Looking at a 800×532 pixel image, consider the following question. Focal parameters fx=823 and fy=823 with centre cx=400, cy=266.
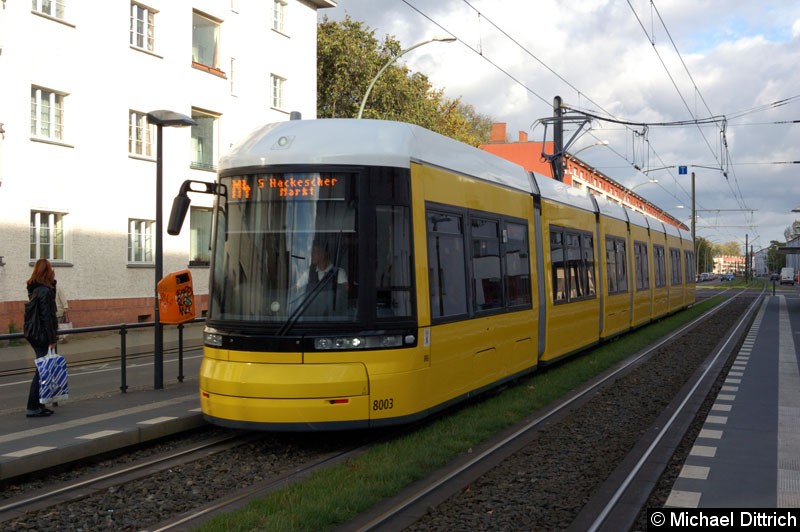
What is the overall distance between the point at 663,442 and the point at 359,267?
3.58 m

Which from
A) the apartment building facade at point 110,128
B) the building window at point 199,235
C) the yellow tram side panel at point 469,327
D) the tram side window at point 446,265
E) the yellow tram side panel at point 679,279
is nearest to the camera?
the yellow tram side panel at point 469,327

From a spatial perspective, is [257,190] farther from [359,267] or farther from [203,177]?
[203,177]

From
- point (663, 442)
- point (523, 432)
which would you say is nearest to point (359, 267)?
point (523, 432)

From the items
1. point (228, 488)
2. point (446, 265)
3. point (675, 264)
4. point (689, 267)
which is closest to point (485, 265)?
point (446, 265)

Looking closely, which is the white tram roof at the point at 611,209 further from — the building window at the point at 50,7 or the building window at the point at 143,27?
the building window at the point at 50,7

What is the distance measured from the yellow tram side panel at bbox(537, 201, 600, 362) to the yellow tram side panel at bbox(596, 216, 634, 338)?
0.72m

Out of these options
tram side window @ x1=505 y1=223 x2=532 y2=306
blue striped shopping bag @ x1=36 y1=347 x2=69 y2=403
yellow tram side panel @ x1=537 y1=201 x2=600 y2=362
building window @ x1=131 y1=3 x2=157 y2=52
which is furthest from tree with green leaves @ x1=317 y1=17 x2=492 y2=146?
blue striped shopping bag @ x1=36 y1=347 x2=69 y2=403

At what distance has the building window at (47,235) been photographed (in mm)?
→ 21234

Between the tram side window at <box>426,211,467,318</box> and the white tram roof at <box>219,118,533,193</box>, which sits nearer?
the white tram roof at <box>219,118,533,193</box>

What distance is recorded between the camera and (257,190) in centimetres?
792

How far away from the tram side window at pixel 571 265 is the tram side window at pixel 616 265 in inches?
70.3

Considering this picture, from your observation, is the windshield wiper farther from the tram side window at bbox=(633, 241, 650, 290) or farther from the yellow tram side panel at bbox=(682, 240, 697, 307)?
the yellow tram side panel at bbox=(682, 240, 697, 307)

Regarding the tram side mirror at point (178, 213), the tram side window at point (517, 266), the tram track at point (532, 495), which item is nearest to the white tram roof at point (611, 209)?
the tram side window at point (517, 266)

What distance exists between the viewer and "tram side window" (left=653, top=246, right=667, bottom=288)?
24.7 m
